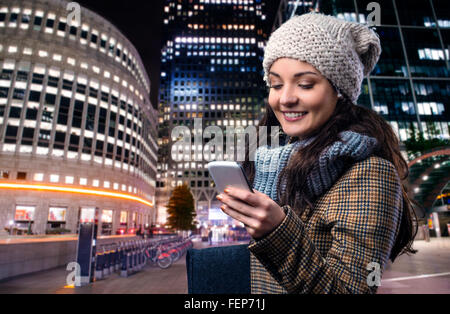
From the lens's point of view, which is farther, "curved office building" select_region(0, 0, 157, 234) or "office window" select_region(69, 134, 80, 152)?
"office window" select_region(69, 134, 80, 152)

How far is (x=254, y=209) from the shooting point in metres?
0.78

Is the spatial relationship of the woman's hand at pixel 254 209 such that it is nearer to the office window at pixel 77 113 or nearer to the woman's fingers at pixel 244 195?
the woman's fingers at pixel 244 195

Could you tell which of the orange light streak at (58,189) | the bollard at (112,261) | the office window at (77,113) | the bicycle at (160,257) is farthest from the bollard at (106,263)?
the office window at (77,113)

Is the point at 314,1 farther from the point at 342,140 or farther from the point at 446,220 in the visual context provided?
the point at 342,140

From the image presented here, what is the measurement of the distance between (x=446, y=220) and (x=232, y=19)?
9609cm

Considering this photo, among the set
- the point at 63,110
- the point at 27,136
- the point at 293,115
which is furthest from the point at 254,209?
the point at 63,110

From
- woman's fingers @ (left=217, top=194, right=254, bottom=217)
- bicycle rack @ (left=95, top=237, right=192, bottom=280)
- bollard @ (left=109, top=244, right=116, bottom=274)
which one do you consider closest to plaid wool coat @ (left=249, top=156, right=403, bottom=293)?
woman's fingers @ (left=217, top=194, right=254, bottom=217)

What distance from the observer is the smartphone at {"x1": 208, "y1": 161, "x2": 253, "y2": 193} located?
750 mm

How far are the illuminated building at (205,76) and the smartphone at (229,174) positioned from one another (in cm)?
7523

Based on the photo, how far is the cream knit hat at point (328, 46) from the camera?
130 centimetres

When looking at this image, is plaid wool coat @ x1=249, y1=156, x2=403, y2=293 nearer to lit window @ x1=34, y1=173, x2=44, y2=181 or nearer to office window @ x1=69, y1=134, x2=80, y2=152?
lit window @ x1=34, y1=173, x2=44, y2=181

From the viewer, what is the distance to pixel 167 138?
85.1m

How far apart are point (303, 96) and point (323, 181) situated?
47 cm

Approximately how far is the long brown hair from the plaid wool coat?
0.10 metres
